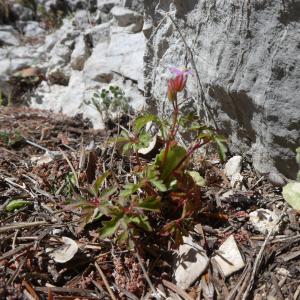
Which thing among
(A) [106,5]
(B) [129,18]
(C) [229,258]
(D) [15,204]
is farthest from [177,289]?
(A) [106,5]

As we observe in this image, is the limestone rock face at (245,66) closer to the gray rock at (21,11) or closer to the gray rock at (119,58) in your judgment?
the gray rock at (119,58)

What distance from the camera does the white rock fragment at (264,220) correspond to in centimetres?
181

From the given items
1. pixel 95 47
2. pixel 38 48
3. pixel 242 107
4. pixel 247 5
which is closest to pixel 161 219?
pixel 242 107

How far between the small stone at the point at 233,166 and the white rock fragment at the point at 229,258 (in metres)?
0.48

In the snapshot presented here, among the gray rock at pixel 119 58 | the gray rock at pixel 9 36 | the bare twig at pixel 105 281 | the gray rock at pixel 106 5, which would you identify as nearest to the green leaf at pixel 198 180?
the bare twig at pixel 105 281

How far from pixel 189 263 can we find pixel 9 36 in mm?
4099

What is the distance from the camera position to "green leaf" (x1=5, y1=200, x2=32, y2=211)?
6.50 feet

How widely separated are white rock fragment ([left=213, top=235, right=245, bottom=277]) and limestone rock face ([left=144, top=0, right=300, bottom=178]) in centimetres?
52

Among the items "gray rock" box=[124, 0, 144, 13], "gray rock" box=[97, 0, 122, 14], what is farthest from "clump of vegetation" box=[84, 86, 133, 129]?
"gray rock" box=[97, 0, 122, 14]

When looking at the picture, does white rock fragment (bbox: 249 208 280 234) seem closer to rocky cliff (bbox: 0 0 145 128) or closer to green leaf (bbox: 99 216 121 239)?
green leaf (bbox: 99 216 121 239)

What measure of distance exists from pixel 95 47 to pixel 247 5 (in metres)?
2.15

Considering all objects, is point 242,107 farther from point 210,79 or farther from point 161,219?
Result: point 161,219

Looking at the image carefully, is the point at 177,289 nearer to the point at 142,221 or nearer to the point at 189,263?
the point at 189,263

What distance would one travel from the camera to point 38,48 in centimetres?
451
